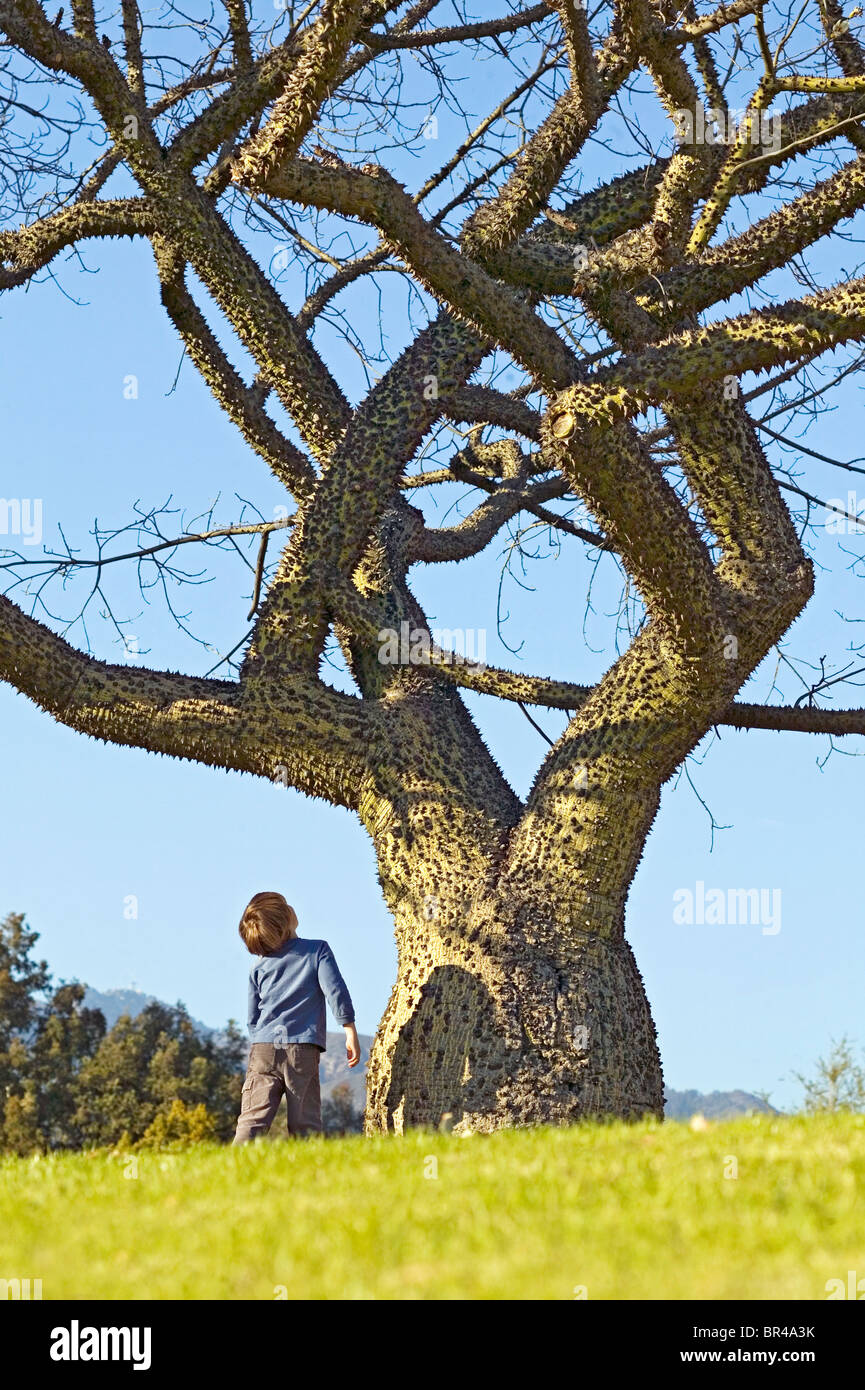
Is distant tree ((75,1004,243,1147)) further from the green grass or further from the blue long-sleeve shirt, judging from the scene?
the green grass

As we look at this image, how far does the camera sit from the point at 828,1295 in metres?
3.35

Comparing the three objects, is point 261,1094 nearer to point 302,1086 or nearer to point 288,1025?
point 302,1086

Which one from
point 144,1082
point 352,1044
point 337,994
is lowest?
point 352,1044

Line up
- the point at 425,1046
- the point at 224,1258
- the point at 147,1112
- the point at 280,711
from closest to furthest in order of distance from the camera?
1. the point at 224,1258
2. the point at 425,1046
3. the point at 280,711
4. the point at 147,1112

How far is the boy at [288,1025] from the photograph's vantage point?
25.3 feet

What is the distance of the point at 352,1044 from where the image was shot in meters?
7.60

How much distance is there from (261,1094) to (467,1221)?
391 centimetres

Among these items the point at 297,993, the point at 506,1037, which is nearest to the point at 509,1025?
the point at 506,1037

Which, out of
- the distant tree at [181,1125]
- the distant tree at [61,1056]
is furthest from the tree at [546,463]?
the distant tree at [61,1056]

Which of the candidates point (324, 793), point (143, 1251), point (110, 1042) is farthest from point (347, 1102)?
point (143, 1251)

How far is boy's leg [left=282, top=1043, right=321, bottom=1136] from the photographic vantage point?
304 inches
